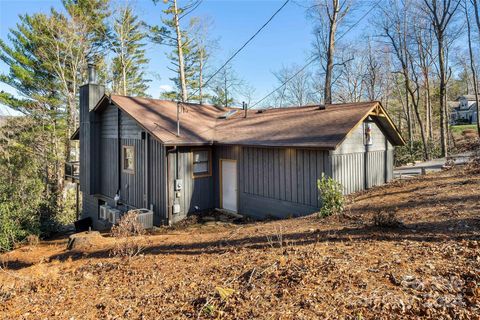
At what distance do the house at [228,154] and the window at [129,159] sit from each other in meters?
0.04

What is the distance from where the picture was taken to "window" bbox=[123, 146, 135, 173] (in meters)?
11.9

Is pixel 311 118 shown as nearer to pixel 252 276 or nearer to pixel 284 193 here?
pixel 284 193

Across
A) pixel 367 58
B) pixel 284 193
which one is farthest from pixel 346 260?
pixel 367 58

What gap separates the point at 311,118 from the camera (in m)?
10.8

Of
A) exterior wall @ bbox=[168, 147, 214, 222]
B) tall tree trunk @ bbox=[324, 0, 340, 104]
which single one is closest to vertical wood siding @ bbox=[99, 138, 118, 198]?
exterior wall @ bbox=[168, 147, 214, 222]

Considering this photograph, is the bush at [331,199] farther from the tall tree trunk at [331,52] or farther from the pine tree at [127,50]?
the pine tree at [127,50]

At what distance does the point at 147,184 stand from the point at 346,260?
8602mm

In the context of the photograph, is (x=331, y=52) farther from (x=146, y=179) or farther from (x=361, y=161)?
(x=146, y=179)

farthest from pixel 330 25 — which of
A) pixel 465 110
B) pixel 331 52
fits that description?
pixel 465 110

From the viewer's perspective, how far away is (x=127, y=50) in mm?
24891

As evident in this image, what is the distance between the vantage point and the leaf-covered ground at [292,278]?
10.1ft

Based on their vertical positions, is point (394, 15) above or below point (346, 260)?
above

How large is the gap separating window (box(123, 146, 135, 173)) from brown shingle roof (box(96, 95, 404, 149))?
65.5 inches

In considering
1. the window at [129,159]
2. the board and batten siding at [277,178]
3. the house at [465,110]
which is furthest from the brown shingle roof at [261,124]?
the house at [465,110]
